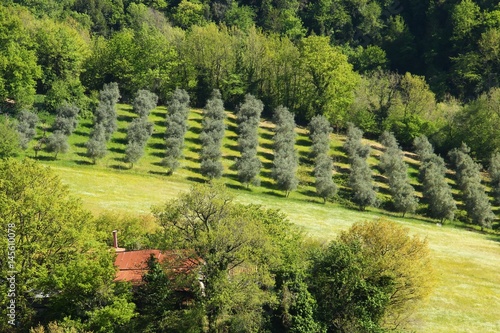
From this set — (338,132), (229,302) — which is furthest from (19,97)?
(229,302)

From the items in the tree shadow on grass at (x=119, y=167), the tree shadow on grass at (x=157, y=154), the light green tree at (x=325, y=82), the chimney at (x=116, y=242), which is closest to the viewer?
the chimney at (x=116, y=242)

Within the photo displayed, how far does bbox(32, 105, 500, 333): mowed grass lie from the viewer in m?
62.6

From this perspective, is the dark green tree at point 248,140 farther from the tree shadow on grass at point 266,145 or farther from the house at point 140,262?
the house at point 140,262

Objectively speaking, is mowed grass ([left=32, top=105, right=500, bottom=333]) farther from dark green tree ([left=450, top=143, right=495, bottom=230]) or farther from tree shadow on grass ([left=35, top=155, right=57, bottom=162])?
dark green tree ([left=450, top=143, right=495, bottom=230])

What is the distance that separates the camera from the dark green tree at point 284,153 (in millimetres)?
95312

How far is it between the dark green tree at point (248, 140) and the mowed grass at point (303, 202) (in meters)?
1.98

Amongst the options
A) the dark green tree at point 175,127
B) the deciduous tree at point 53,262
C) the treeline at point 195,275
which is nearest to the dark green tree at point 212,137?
the dark green tree at point 175,127

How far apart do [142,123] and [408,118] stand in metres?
62.9

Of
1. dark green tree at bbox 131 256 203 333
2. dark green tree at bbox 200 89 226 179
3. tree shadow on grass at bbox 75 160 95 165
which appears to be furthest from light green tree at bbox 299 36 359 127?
dark green tree at bbox 131 256 203 333

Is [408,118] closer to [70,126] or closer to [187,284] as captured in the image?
[70,126]

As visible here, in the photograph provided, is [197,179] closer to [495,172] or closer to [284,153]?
[284,153]

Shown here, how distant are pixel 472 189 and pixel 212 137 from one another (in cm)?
4787

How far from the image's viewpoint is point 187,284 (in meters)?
45.6

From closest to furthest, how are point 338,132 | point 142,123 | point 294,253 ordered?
point 294,253, point 142,123, point 338,132
